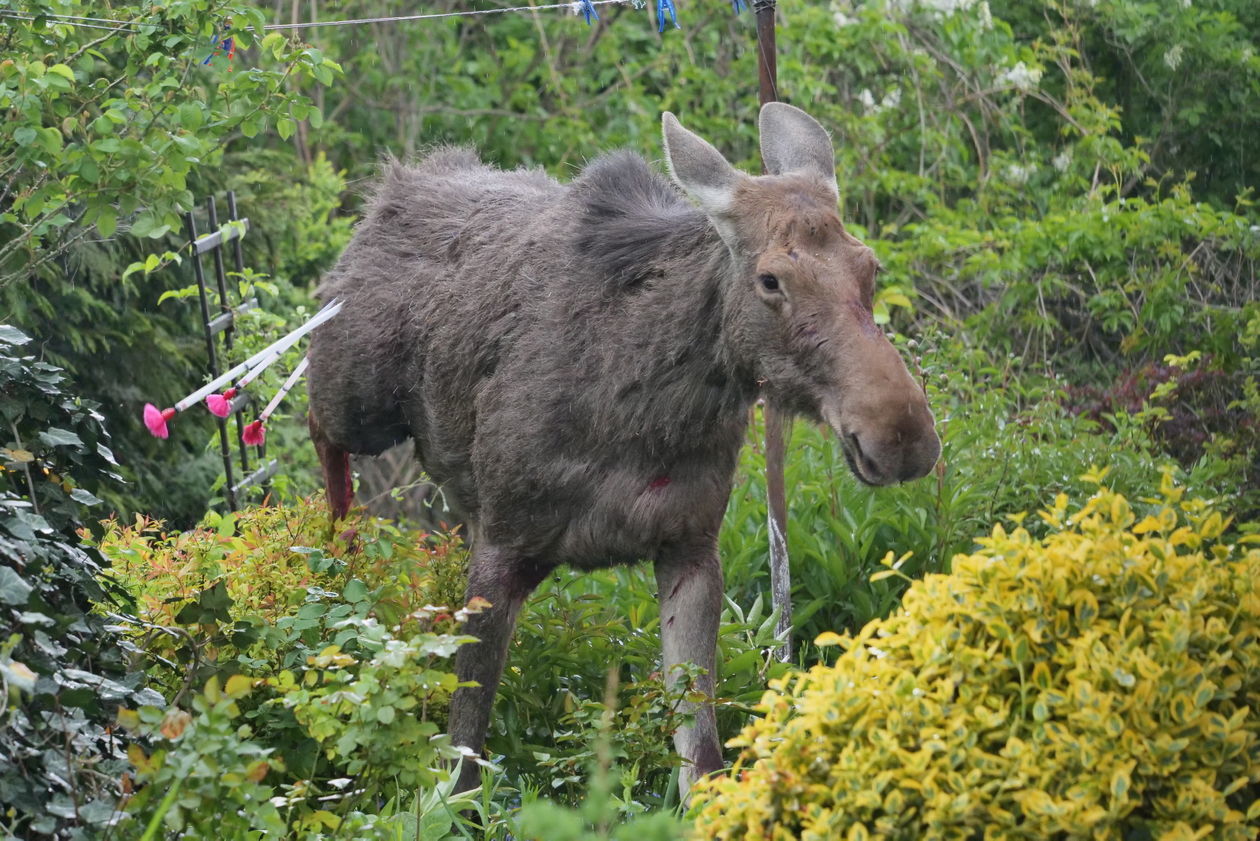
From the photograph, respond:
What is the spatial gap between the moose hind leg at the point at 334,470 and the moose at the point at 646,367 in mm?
898

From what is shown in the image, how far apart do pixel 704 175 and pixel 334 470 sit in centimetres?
263

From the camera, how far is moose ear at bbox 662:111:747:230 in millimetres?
4375

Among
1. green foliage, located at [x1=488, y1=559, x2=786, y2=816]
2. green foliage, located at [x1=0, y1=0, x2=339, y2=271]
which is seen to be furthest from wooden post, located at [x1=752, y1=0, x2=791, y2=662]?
green foliage, located at [x1=0, y1=0, x2=339, y2=271]

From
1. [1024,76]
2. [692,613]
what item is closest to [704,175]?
[692,613]

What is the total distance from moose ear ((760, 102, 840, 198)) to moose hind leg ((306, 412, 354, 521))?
2.44 m

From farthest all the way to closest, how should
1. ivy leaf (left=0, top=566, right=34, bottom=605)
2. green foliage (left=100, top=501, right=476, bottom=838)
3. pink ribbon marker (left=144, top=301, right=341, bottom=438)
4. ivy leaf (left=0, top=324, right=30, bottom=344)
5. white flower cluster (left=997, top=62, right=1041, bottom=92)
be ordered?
white flower cluster (left=997, top=62, right=1041, bottom=92) < pink ribbon marker (left=144, top=301, right=341, bottom=438) < ivy leaf (left=0, top=324, right=30, bottom=344) < green foliage (left=100, top=501, right=476, bottom=838) < ivy leaf (left=0, top=566, right=34, bottom=605)

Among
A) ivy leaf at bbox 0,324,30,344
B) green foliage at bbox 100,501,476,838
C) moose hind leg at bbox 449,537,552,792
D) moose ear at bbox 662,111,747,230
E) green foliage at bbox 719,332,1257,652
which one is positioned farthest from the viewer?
green foliage at bbox 719,332,1257,652

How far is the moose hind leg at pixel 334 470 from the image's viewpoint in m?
6.25

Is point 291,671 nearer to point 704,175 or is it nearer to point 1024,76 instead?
point 704,175

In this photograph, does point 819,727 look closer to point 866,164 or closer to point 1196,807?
point 1196,807

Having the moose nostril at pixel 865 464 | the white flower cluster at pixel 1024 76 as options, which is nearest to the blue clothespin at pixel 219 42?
the moose nostril at pixel 865 464

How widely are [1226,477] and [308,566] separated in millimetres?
4084

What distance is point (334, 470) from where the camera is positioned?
632 centimetres

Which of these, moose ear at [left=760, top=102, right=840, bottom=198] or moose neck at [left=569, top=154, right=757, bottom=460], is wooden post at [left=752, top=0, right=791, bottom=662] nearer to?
moose ear at [left=760, top=102, right=840, bottom=198]
